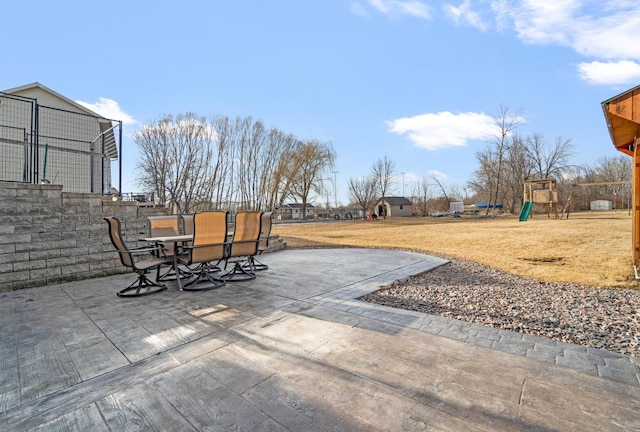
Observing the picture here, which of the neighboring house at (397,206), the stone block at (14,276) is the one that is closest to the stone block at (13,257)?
the stone block at (14,276)

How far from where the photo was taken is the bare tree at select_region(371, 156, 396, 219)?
41.0 metres

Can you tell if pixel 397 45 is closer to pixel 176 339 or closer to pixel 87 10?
pixel 87 10

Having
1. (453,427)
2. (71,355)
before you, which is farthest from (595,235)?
(71,355)

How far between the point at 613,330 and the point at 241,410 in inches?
129

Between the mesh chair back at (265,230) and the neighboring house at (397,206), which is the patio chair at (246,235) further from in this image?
the neighboring house at (397,206)

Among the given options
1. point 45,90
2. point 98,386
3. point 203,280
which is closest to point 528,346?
point 98,386

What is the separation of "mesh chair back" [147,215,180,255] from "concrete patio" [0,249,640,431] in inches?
74.5

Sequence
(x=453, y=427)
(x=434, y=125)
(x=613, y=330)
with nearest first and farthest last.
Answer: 1. (x=453, y=427)
2. (x=613, y=330)
3. (x=434, y=125)

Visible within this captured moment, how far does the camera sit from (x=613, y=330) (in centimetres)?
267

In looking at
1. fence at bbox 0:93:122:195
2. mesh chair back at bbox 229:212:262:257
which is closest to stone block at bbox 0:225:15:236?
mesh chair back at bbox 229:212:262:257

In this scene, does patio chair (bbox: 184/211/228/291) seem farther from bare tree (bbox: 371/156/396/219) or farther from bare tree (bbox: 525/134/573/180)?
bare tree (bbox: 525/134/573/180)

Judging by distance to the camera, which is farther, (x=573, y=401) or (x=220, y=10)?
(x=220, y=10)

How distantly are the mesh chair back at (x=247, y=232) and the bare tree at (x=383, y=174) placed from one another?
37.8m

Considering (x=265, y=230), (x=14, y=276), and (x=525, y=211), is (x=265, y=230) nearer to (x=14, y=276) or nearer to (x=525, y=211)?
(x=14, y=276)
